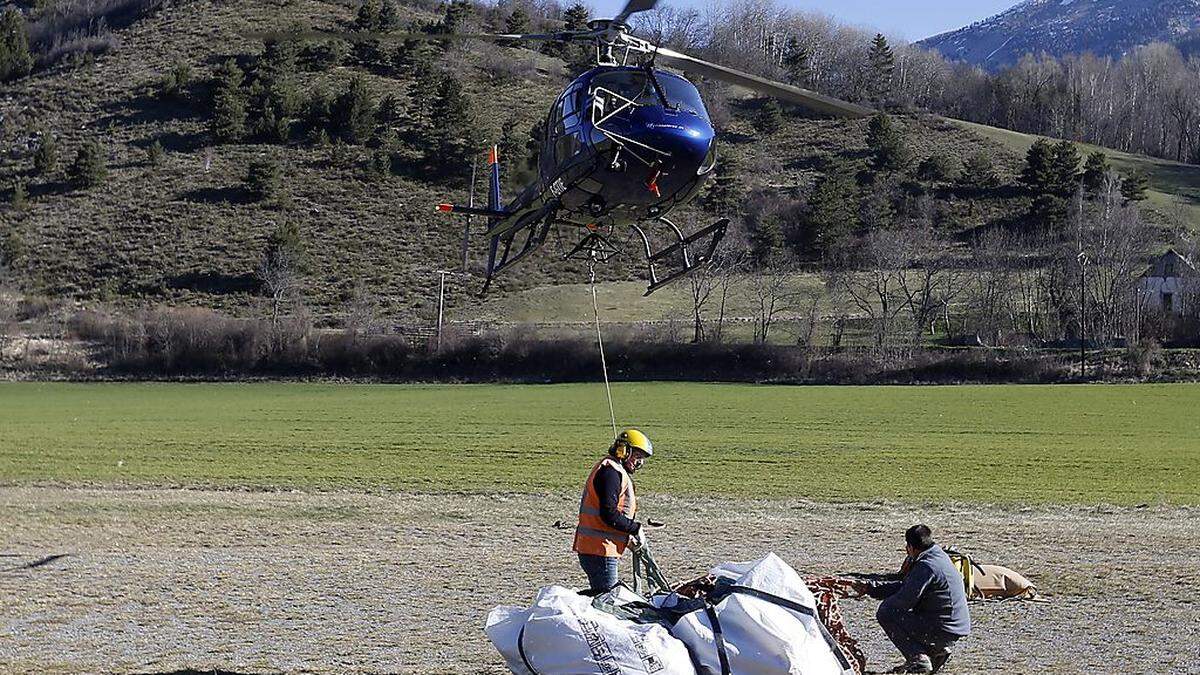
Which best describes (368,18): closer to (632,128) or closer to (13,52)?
(13,52)

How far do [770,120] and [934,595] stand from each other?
322 feet

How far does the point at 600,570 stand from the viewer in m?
9.87

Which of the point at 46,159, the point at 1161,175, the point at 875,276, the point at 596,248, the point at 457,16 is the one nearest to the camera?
the point at 596,248

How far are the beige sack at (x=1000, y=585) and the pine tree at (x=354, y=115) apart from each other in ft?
293

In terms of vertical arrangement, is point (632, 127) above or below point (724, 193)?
below

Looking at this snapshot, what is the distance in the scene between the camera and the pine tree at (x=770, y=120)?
10450 centimetres

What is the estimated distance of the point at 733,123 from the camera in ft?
350

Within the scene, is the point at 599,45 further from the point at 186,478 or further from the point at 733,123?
the point at 733,123

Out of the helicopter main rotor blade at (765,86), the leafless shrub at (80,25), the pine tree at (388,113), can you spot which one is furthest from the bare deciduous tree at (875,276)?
the leafless shrub at (80,25)

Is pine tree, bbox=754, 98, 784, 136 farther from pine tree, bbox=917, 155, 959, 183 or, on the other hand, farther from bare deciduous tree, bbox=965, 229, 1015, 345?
bare deciduous tree, bbox=965, 229, 1015, 345

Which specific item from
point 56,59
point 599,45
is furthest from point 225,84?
point 599,45

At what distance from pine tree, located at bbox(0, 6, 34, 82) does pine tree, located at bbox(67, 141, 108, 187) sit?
91.6 feet

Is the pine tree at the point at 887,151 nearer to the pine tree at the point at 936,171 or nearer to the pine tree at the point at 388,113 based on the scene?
the pine tree at the point at 936,171

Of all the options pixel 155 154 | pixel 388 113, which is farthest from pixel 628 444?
pixel 155 154
